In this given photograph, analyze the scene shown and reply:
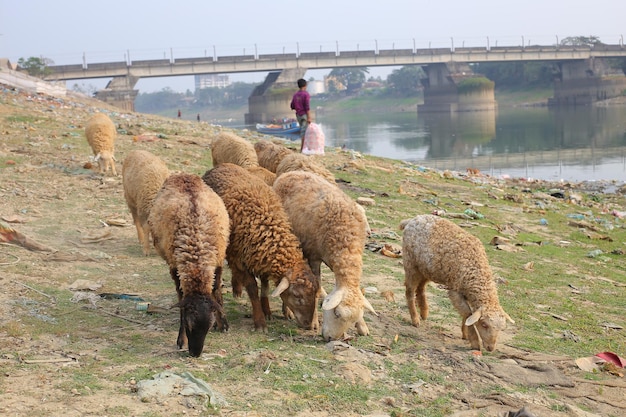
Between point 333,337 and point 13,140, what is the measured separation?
40.0 ft

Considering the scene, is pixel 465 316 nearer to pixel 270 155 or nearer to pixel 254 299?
pixel 254 299

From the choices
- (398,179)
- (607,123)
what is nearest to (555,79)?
(607,123)

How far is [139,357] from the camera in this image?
5.09m

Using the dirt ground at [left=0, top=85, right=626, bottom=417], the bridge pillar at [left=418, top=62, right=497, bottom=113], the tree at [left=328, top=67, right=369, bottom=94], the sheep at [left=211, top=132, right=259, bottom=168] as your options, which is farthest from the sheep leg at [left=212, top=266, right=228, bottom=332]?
the tree at [left=328, top=67, right=369, bottom=94]

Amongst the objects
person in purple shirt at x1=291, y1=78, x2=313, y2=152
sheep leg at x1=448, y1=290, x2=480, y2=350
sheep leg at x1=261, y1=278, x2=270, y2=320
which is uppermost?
person in purple shirt at x1=291, y1=78, x2=313, y2=152

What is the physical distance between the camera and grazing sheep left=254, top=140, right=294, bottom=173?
10.5 m

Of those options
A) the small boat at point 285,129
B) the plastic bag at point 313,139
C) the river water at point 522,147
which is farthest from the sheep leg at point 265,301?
the small boat at point 285,129

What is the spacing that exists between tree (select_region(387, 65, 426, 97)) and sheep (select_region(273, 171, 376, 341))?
10317 centimetres

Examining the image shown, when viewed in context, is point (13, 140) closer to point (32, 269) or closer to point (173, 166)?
point (173, 166)

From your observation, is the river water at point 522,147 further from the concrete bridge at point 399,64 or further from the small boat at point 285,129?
the concrete bridge at point 399,64

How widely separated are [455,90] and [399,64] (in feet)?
27.1

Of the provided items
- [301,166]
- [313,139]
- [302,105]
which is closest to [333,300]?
[301,166]

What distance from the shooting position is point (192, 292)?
5312 mm

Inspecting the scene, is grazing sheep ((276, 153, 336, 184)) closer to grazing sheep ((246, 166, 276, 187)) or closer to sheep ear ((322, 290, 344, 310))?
grazing sheep ((246, 166, 276, 187))
